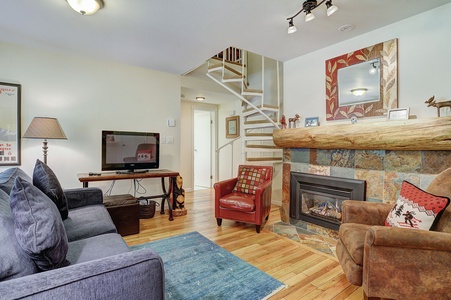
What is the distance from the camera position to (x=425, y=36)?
83.5 inches

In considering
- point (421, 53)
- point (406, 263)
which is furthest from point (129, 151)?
point (421, 53)

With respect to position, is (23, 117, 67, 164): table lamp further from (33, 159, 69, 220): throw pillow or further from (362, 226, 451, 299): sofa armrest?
(362, 226, 451, 299): sofa armrest

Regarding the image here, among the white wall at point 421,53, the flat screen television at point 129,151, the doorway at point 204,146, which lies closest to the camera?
the white wall at point 421,53

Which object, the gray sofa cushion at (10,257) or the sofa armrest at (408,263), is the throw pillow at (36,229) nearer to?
the gray sofa cushion at (10,257)

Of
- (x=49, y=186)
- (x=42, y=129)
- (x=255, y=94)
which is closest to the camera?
(x=49, y=186)

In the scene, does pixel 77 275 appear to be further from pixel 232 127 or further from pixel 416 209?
pixel 232 127

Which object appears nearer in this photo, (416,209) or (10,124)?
(416,209)

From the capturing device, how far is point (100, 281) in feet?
2.70

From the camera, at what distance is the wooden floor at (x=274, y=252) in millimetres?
1746

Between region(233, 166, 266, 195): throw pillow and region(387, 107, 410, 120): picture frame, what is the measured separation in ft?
5.26

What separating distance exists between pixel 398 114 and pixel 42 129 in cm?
380

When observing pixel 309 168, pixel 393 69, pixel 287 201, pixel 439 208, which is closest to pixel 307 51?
pixel 393 69

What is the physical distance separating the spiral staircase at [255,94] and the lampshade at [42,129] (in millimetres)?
2315

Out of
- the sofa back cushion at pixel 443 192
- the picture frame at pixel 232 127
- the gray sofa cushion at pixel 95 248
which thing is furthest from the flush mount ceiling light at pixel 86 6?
the picture frame at pixel 232 127
